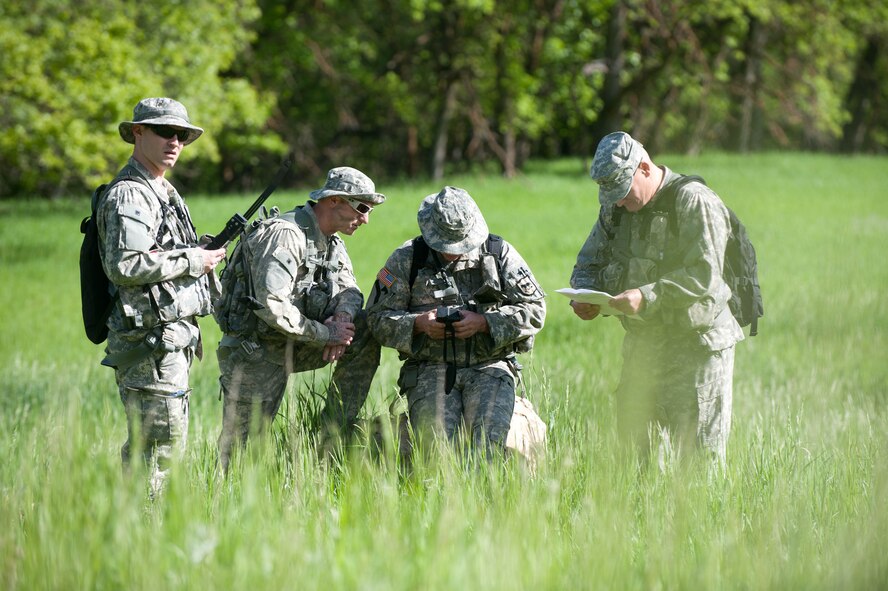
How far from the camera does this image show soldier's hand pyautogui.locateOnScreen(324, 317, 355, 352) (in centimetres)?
528

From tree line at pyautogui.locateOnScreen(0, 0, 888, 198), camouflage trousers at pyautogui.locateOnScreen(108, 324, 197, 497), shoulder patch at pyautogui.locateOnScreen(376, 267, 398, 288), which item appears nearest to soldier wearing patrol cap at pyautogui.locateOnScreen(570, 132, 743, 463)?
shoulder patch at pyautogui.locateOnScreen(376, 267, 398, 288)

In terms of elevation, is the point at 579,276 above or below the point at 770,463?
above

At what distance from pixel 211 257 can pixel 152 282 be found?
0.96 feet

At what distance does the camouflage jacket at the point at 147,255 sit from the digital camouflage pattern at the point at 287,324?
0.35 metres

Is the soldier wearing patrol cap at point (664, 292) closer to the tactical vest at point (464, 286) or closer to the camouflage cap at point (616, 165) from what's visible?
the camouflage cap at point (616, 165)

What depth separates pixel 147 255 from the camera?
4.59m

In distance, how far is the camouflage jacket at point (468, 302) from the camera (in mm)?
5312

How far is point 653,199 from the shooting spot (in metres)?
4.93

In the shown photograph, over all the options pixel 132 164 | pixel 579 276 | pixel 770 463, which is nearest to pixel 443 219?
pixel 579 276

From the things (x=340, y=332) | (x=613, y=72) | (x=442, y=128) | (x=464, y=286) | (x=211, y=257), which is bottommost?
(x=340, y=332)

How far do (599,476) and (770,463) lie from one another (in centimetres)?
108

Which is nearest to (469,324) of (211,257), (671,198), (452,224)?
(452,224)

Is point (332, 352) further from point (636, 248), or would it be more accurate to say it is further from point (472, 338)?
point (636, 248)

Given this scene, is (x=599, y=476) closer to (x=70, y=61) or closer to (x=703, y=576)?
(x=703, y=576)
